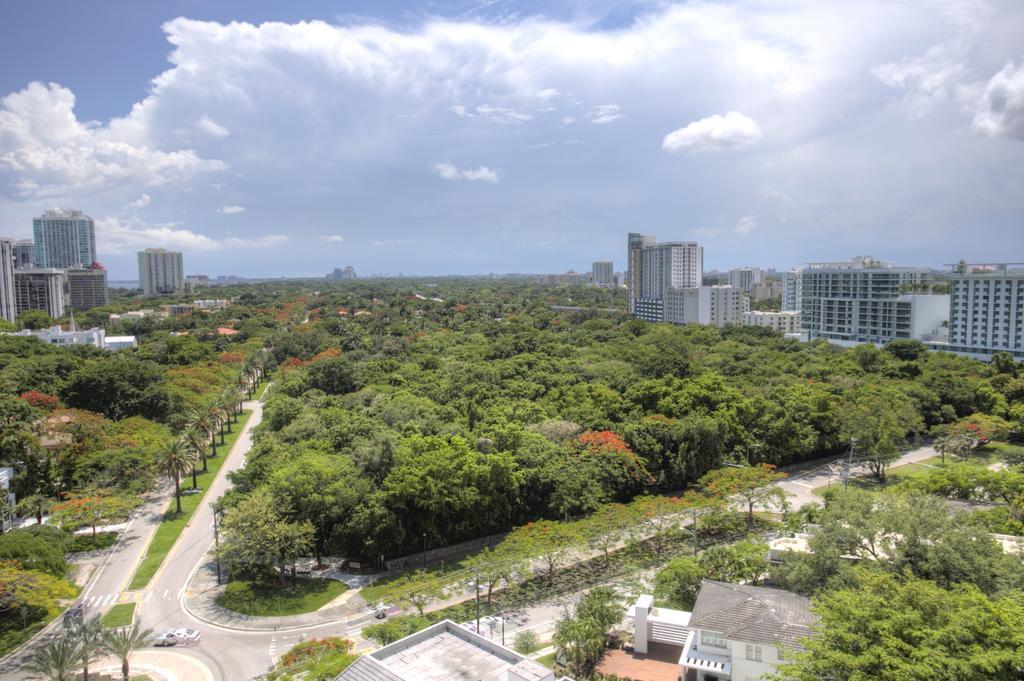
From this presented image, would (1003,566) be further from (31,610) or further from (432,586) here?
(31,610)

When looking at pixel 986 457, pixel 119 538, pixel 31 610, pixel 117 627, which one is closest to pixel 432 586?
pixel 117 627

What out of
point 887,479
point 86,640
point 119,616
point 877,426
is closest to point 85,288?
point 119,616

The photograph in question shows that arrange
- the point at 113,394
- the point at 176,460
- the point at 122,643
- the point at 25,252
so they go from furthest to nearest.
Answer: the point at 25,252
the point at 113,394
the point at 176,460
the point at 122,643

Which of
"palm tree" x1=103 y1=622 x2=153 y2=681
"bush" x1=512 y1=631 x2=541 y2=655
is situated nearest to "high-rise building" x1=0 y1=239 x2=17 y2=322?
"palm tree" x1=103 y1=622 x2=153 y2=681

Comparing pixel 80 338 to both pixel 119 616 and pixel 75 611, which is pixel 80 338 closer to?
pixel 75 611

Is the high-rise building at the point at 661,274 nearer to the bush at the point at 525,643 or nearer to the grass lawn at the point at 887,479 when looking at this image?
the grass lawn at the point at 887,479

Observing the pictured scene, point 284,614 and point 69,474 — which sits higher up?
point 69,474

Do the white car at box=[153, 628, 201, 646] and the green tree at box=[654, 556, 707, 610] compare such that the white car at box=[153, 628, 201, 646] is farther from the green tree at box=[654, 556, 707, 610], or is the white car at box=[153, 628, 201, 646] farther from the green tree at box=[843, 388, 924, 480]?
the green tree at box=[843, 388, 924, 480]
